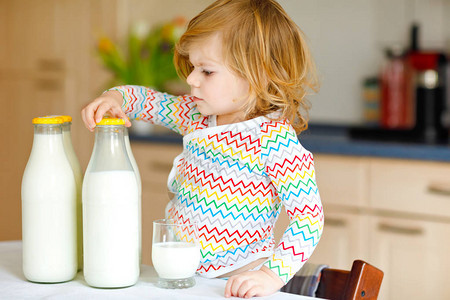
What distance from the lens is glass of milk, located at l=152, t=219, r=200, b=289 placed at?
921 mm

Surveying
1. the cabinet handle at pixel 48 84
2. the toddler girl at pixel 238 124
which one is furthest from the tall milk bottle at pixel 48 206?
the cabinet handle at pixel 48 84

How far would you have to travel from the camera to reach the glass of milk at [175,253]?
921 mm

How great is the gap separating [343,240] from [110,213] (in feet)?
5.03

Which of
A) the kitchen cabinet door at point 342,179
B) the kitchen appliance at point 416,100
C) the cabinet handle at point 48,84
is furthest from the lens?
the cabinet handle at point 48,84

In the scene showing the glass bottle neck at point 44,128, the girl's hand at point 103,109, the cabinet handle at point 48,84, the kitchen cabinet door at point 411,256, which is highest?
the cabinet handle at point 48,84

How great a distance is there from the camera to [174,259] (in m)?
0.92

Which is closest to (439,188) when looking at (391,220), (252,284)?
(391,220)

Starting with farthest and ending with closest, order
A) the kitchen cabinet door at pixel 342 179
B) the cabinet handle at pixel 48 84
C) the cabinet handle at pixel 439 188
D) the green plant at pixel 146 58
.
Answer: the cabinet handle at pixel 48 84 < the green plant at pixel 146 58 < the kitchen cabinet door at pixel 342 179 < the cabinet handle at pixel 439 188

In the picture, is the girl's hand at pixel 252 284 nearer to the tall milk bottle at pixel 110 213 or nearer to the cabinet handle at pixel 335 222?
the tall milk bottle at pixel 110 213

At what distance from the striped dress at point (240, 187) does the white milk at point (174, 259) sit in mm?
163

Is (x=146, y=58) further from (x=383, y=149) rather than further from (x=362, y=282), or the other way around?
(x=362, y=282)

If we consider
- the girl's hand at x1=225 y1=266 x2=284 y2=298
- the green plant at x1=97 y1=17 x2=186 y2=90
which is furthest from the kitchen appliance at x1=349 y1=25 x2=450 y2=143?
the girl's hand at x1=225 y1=266 x2=284 y2=298

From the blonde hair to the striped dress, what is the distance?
0.07 m

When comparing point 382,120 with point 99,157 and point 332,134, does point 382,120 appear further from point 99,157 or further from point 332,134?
point 99,157
